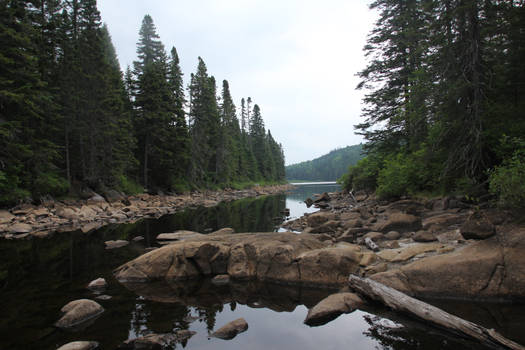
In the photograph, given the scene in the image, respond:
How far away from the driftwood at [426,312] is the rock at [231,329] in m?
2.59

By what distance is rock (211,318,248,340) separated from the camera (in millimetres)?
4844

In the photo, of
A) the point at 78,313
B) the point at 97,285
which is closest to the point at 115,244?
the point at 97,285

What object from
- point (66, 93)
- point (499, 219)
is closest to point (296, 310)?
point (499, 219)

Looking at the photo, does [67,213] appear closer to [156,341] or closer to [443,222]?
[156,341]

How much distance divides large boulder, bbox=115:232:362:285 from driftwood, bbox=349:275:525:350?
853mm

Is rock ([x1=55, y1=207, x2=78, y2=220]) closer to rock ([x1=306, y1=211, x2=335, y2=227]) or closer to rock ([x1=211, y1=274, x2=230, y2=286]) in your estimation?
rock ([x1=211, y1=274, x2=230, y2=286])

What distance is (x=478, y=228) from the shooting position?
6121 mm

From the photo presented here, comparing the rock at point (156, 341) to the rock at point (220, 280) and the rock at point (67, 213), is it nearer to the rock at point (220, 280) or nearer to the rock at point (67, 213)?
the rock at point (220, 280)

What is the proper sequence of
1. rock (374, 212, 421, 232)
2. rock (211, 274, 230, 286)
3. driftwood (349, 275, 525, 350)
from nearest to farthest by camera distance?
driftwood (349, 275, 525, 350)
rock (211, 274, 230, 286)
rock (374, 212, 421, 232)

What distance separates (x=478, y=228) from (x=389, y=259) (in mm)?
2034

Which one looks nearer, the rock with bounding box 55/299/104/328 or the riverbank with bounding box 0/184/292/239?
→ the rock with bounding box 55/299/104/328

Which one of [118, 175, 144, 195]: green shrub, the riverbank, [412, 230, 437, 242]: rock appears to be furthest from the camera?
[118, 175, 144, 195]: green shrub

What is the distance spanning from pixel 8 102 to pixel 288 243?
64.9ft

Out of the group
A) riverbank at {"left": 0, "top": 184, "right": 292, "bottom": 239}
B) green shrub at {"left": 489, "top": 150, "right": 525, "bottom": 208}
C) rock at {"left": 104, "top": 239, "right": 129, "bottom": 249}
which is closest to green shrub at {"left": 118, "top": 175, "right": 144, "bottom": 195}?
riverbank at {"left": 0, "top": 184, "right": 292, "bottom": 239}
